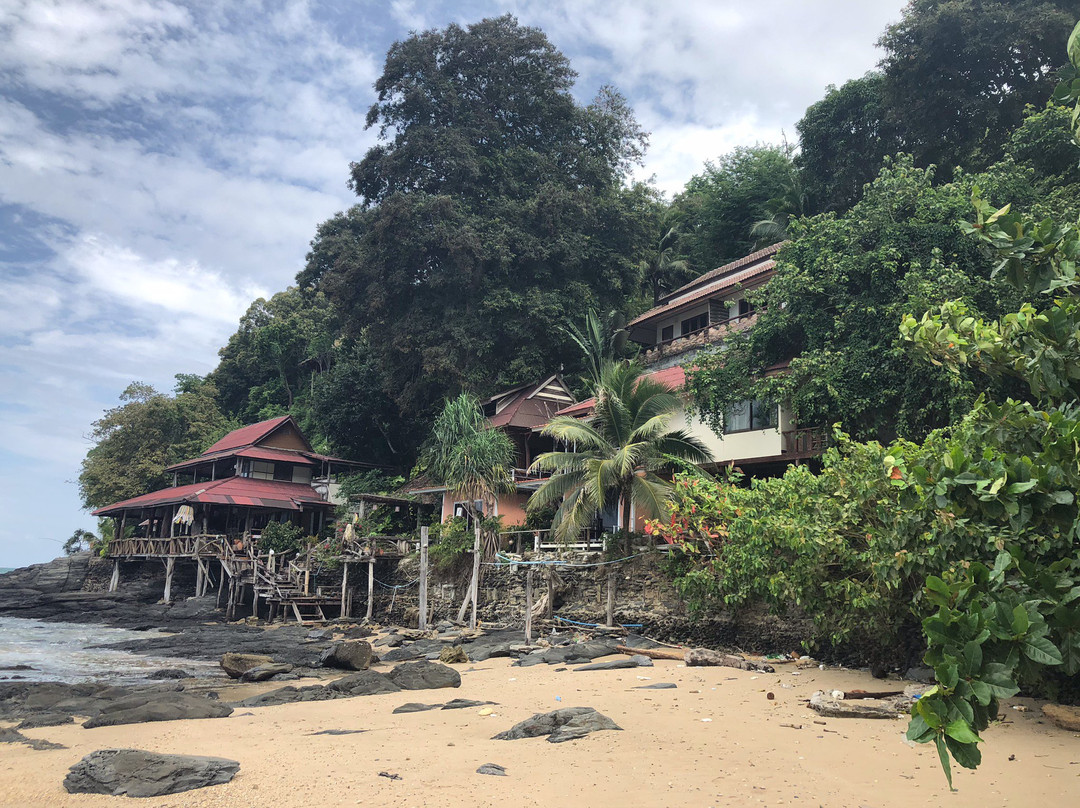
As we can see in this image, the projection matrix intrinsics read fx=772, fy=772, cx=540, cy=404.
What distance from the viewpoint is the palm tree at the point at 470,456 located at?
25641 mm

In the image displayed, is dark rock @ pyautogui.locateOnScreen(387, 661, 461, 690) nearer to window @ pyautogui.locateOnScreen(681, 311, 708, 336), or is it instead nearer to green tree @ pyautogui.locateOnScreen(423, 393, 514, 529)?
green tree @ pyautogui.locateOnScreen(423, 393, 514, 529)

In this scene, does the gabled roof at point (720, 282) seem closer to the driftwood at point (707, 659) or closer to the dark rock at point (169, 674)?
the driftwood at point (707, 659)

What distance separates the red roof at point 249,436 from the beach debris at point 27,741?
99.9 feet

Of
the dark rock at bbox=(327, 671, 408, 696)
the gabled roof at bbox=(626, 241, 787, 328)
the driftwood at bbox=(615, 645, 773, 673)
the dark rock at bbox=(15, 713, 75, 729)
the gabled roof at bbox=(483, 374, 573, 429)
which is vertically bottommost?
the dark rock at bbox=(15, 713, 75, 729)

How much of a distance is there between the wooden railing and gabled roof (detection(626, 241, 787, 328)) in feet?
25.4

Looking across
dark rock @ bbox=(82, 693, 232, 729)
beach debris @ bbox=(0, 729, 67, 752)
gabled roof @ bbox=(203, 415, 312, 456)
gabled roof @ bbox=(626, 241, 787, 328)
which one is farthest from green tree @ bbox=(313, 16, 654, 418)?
beach debris @ bbox=(0, 729, 67, 752)

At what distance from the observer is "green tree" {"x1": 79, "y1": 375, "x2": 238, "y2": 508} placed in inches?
1795

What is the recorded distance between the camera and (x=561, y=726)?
8773mm

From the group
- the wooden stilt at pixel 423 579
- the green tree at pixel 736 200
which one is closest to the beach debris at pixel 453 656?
the wooden stilt at pixel 423 579

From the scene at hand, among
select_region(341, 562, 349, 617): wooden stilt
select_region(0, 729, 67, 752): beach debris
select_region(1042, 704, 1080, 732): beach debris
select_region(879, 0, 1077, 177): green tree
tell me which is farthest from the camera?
select_region(341, 562, 349, 617): wooden stilt

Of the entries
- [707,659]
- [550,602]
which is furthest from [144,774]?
[550,602]

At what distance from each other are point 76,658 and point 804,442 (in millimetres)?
21409

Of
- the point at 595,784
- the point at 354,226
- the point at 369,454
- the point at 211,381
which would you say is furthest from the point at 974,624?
the point at 211,381

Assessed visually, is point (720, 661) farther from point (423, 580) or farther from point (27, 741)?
point (423, 580)
